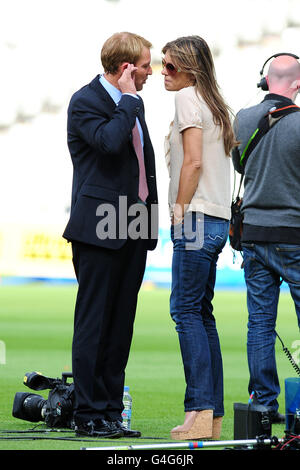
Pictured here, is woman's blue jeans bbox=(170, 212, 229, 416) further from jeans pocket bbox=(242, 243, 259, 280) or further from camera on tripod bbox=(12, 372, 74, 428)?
camera on tripod bbox=(12, 372, 74, 428)

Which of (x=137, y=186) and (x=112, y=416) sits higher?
(x=137, y=186)

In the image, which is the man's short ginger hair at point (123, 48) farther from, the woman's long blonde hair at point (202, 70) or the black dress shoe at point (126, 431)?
the black dress shoe at point (126, 431)

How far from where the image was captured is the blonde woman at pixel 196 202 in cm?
505

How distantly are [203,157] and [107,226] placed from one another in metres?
0.64

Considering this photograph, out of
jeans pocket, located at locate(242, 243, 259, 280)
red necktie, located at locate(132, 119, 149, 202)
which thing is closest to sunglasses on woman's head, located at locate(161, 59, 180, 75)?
red necktie, located at locate(132, 119, 149, 202)

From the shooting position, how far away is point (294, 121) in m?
5.18

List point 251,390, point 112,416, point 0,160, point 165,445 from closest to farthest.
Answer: point 165,445 → point 112,416 → point 251,390 → point 0,160

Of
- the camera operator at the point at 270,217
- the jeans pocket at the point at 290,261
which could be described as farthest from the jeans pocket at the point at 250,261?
the jeans pocket at the point at 290,261

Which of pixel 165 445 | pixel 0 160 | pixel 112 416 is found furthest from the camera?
pixel 0 160

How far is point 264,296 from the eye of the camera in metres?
5.24

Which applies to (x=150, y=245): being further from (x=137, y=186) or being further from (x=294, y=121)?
(x=294, y=121)

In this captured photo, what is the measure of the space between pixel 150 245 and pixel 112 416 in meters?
0.93

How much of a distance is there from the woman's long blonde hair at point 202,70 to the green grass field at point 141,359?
1674 millimetres
